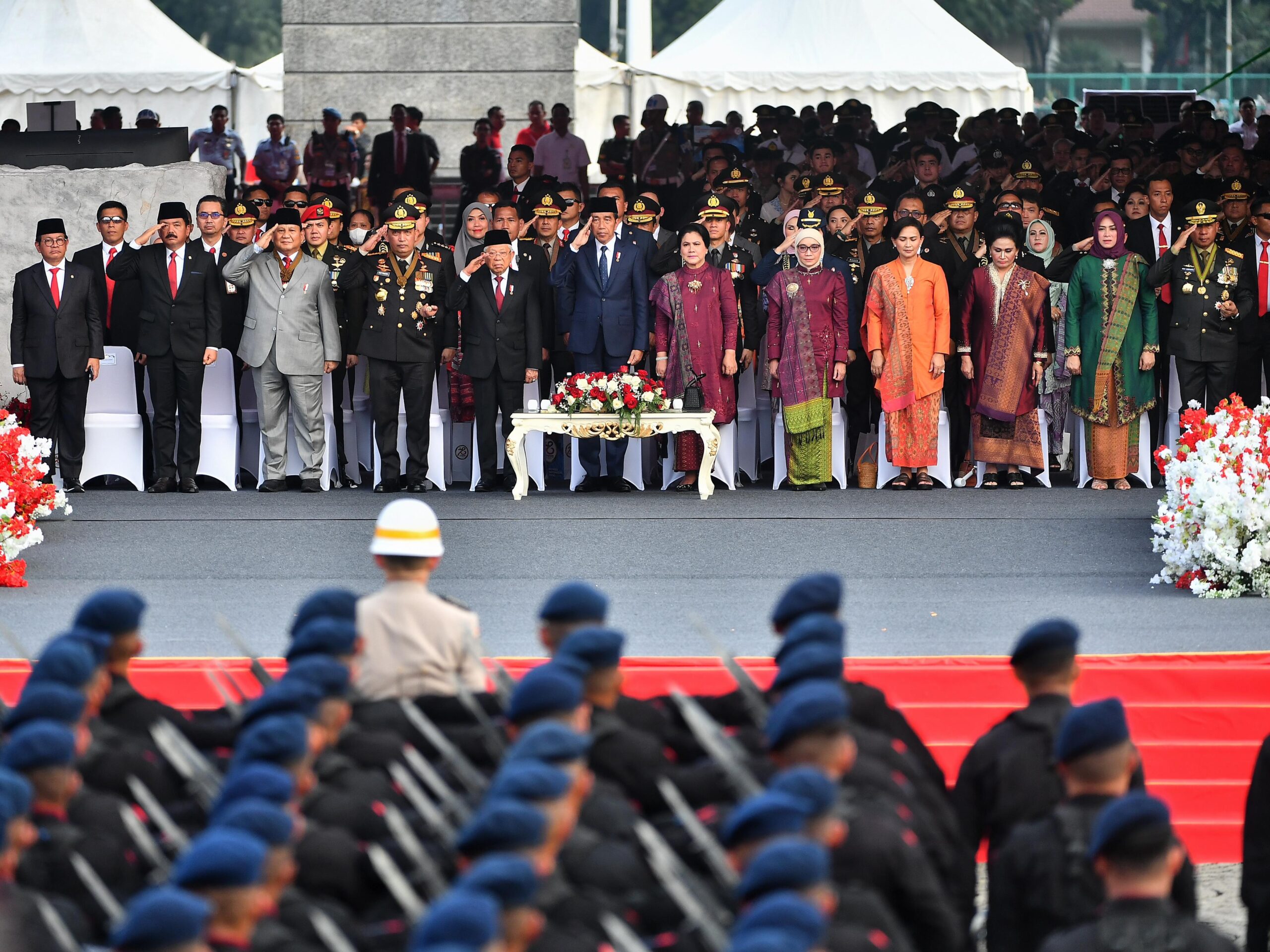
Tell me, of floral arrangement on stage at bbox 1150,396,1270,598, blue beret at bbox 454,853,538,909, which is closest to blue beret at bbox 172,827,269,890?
blue beret at bbox 454,853,538,909

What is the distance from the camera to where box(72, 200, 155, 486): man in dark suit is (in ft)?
39.9

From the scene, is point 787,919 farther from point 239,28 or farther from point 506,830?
point 239,28

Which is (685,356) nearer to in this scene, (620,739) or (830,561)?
(830,561)

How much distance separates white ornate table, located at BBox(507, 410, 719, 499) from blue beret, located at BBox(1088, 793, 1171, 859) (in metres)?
7.85

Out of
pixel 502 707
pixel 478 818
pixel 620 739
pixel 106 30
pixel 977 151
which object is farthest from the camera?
pixel 106 30

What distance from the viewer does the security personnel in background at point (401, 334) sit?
11961 mm

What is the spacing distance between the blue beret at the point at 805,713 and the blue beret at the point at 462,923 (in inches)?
45.2

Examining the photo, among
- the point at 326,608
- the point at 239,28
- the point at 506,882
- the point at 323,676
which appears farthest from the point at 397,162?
the point at 239,28

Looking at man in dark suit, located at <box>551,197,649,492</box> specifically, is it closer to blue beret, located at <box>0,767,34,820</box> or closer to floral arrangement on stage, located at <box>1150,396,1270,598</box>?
floral arrangement on stage, located at <box>1150,396,1270,598</box>

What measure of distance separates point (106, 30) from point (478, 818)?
738 inches

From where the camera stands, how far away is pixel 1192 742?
7109mm

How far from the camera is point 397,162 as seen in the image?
16.4 meters

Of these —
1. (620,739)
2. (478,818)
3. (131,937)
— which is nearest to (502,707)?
(620,739)

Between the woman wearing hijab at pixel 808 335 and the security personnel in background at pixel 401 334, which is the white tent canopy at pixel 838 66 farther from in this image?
the security personnel in background at pixel 401 334
